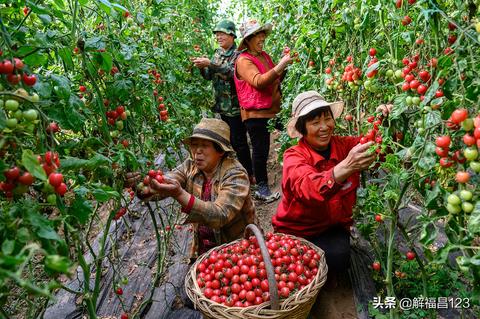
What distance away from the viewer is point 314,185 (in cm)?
190

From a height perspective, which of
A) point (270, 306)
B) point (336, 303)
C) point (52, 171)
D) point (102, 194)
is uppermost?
point (52, 171)

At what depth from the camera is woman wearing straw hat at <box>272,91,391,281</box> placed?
2033mm

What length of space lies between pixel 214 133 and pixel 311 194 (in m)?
0.61

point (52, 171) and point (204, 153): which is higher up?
point (52, 171)

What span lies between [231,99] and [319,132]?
1.77 meters

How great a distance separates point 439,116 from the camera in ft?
3.60

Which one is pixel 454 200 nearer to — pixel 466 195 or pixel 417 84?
pixel 466 195

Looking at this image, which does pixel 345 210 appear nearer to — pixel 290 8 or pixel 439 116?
pixel 439 116

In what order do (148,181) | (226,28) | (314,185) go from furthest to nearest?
(226,28), (314,185), (148,181)

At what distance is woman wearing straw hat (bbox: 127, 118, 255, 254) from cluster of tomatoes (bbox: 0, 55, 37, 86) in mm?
986

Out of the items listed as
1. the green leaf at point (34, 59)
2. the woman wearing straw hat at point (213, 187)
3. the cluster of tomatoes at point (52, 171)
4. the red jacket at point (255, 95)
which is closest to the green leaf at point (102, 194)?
the cluster of tomatoes at point (52, 171)

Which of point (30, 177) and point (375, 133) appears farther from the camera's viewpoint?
point (375, 133)

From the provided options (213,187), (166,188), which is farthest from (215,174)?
(166,188)

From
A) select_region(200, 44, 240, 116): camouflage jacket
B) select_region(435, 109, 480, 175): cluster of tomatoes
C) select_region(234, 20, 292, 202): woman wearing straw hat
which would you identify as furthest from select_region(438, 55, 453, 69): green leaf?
select_region(200, 44, 240, 116): camouflage jacket
